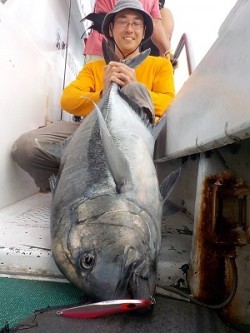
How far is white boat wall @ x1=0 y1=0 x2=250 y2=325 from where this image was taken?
921 mm

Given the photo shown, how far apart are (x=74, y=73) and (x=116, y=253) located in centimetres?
358

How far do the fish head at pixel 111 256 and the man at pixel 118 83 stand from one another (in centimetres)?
104

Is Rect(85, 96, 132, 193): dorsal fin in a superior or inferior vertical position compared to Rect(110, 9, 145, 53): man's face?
inferior

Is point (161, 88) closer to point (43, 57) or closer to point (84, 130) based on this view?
point (43, 57)

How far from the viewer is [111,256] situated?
96cm

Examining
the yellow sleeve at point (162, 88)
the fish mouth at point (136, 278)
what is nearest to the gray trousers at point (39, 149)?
the yellow sleeve at point (162, 88)

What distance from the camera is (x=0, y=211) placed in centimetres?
184

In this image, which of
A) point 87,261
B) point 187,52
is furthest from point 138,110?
point 187,52

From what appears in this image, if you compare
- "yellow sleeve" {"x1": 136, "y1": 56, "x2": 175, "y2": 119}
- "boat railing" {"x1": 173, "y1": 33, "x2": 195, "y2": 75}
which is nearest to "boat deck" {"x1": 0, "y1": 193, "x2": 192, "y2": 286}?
"yellow sleeve" {"x1": 136, "y1": 56, "x2": 175, "y2": 119}

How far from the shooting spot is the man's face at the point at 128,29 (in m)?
2.60

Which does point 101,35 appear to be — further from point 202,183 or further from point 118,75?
point 202,183

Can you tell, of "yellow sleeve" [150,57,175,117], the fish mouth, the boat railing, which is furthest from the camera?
the boat railing

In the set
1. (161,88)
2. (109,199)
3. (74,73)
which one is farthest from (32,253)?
(74,73)

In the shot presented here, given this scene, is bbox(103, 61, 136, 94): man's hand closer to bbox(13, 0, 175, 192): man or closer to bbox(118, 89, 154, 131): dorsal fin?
bbox(13, 0, 175, 192): man
